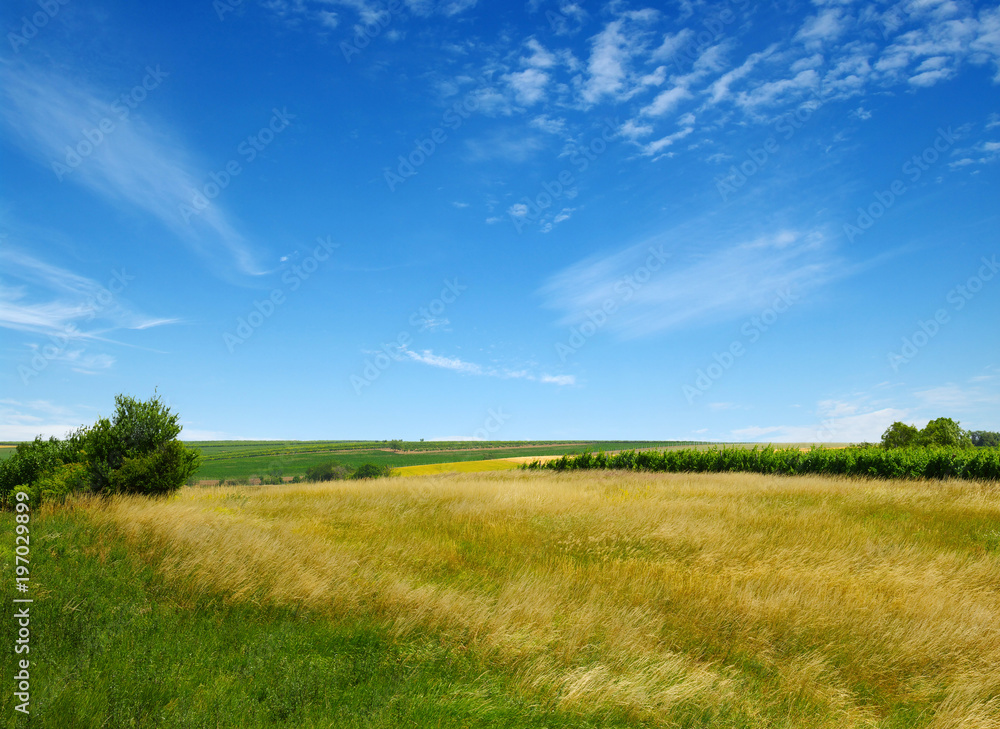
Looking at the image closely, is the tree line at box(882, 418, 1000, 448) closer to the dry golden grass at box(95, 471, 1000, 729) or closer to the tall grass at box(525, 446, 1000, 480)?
the tall grass at box(525, 446, 1000, 480)

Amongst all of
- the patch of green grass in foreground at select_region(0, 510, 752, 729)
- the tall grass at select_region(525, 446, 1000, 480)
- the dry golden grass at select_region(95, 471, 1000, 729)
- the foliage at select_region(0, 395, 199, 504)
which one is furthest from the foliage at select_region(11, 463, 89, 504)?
the tall grass at select_region(525, 446, 1000, 480)

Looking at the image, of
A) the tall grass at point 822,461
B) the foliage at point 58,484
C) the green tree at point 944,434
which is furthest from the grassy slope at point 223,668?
the green tree at point 944,434

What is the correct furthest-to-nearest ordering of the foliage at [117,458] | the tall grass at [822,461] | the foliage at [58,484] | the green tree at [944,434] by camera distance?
the green tree at [944,434] → the tall grass at [822,461] → the foliage at [117,458] → the foliage at [58,484]

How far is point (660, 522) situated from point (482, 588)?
571cm

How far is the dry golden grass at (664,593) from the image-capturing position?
5523 mm

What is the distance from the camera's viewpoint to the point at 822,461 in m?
30.1

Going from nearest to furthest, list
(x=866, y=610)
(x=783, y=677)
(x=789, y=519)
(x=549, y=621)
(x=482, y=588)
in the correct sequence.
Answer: (x=783, y=677), (x=549, y=621), (x=866, y=610), (x=482, y=588), (x=789, y=519)

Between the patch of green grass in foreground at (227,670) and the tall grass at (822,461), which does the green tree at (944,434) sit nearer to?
the tall grass at (822,461)

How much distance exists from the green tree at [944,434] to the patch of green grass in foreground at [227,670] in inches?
2027

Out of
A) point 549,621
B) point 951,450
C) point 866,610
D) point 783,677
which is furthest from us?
point 951,450

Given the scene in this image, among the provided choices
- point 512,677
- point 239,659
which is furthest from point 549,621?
point 239,659

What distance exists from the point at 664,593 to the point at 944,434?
49.4 meters

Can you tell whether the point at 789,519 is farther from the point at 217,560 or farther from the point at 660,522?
the point at 217,560

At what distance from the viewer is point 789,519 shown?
13.3m
